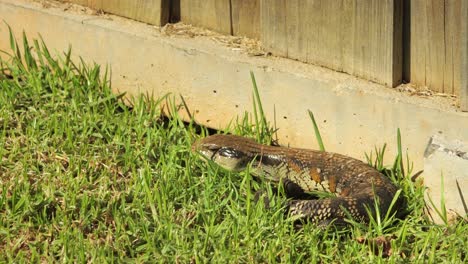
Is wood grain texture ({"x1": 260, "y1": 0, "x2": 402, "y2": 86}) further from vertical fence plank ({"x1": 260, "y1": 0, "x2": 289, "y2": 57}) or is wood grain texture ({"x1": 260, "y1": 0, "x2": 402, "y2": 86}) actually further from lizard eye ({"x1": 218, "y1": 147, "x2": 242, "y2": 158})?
lizard eye ({"x1": 218, "y1": 147, "x2": 242, "y2": 158})

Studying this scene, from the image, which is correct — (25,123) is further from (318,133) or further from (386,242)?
(386,242)

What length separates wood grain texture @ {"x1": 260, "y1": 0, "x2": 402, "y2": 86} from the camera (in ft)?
16.5

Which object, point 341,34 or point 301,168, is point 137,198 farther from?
point 341,34

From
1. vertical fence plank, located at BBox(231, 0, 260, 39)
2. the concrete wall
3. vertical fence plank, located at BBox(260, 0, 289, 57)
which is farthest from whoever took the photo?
vertical fence plank, located at BBox(231, 0, 260, 39)

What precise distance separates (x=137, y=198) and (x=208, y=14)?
125 cm

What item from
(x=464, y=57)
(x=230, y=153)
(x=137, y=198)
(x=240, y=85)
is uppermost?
(x=464, y=57)

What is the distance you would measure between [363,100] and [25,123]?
5.96 feet

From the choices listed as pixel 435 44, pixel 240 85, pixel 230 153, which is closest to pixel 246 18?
pixel 240 85

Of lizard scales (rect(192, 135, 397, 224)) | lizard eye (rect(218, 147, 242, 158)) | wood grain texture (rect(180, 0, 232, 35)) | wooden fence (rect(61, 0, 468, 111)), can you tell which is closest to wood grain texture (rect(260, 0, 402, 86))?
wooden fence (rect(61, 0, 468, 111))

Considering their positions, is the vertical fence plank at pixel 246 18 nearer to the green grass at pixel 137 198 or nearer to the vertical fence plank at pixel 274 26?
the vertical fence plank at pixel 274 26

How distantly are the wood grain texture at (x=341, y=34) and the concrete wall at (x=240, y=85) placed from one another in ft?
0.21

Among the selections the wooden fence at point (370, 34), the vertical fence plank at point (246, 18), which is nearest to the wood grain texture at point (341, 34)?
the wooden fence at point (370, 34)

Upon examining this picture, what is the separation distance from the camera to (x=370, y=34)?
200 inches

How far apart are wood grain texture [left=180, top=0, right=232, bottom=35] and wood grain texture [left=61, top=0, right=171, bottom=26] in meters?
0.11
